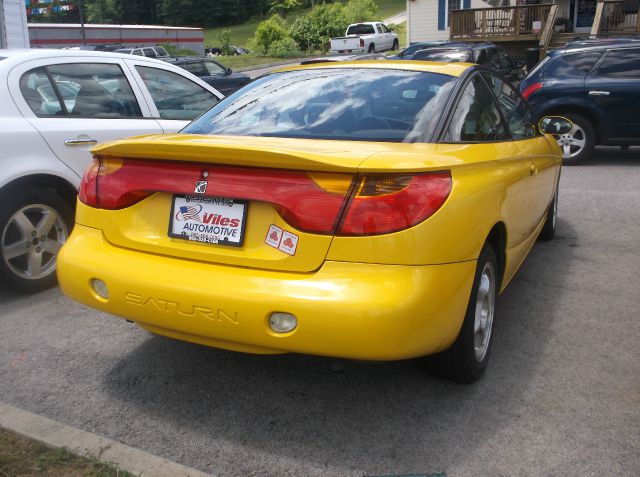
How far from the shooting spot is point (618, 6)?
24469 millimetres

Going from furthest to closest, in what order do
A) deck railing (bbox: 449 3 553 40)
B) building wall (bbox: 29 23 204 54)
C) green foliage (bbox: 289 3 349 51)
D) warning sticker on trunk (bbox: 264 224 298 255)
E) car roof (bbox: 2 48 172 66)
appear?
green foliage (bbox: 289 3 349 51)
building wall (bbox: 29 23 204 54)
deck railing (bbox: 449 3 553 40)
car roof (bbox: 2 48 172 66)
warning sticker on trunk (bbox: 264 224 298 255)

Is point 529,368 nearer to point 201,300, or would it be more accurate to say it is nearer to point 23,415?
point 201,300

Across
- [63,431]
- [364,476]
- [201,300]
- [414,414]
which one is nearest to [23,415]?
[63,431]

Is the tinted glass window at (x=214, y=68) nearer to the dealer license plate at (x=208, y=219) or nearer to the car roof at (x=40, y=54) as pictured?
the car roof at (x=40, y=54)

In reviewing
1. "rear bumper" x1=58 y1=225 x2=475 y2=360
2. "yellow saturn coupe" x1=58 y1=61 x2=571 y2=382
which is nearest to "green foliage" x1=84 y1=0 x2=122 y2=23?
"yellow saturn coupe" x1=58 y1=61 x2=571 y2=382

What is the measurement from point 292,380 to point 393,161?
1.30 meters

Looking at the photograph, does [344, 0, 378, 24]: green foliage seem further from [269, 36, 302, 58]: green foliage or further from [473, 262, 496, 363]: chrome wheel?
[473, 262, 496, 363]: chrome wheel

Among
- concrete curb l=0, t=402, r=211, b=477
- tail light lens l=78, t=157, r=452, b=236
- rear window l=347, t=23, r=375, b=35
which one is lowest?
rear window l=347, t=23, r=375, b=35

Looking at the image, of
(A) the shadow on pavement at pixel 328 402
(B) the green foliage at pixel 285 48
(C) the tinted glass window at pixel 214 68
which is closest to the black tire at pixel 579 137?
(A) the shadow on pavement at pixel 328 402

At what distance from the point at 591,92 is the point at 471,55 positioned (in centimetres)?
601

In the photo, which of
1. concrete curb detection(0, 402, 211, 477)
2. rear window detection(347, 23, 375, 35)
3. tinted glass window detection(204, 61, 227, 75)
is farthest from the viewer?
rear window detection(347, 23, 375, 35)

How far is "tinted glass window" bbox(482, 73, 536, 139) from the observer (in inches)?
167

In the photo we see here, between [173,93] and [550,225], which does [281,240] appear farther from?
[550,225]

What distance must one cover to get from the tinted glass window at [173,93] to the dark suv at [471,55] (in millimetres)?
9393
